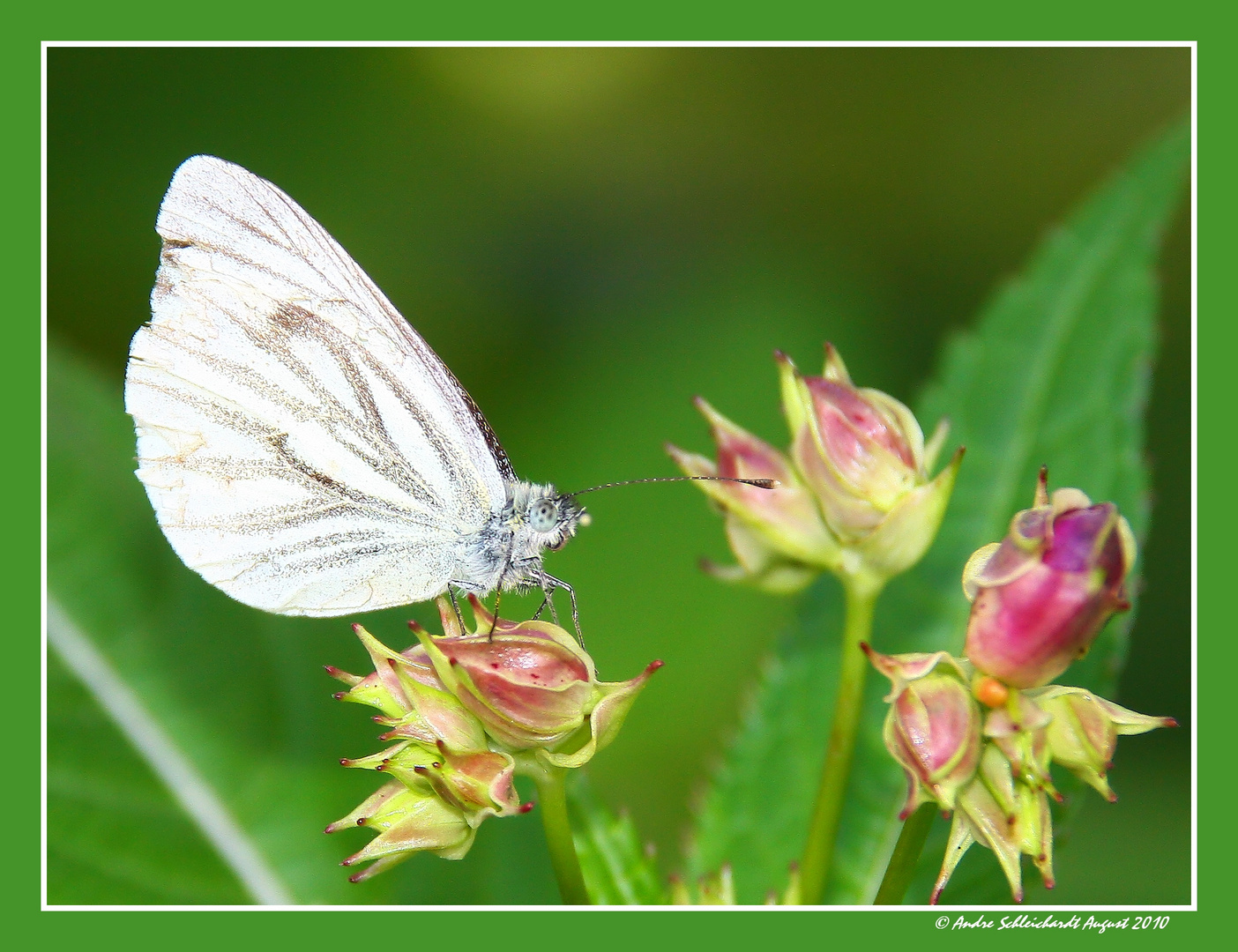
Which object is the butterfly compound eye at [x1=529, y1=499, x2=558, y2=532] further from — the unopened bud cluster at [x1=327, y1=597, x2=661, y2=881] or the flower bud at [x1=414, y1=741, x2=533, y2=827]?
the flower bud at [x1=414, y1=741, x2=533, y2=827]

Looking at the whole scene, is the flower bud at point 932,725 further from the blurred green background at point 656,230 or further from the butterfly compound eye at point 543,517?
the blurred green background at point 656,230

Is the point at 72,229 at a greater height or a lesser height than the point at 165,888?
greater

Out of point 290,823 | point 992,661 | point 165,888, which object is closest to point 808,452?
point 992,661

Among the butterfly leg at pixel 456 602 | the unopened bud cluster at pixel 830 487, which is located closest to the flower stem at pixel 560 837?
the butterfly leg at pixel 456 602

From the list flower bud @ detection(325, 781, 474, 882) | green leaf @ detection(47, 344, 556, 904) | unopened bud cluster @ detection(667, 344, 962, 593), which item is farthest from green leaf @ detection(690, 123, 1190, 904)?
flower bud @ detection(325, 781, 474, 882)

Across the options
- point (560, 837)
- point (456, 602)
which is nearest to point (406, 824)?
point (560, 837)

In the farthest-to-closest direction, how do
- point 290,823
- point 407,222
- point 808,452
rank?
point 407,222 < point 290,823 < point 808,452

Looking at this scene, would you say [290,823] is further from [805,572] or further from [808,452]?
[808,452]
